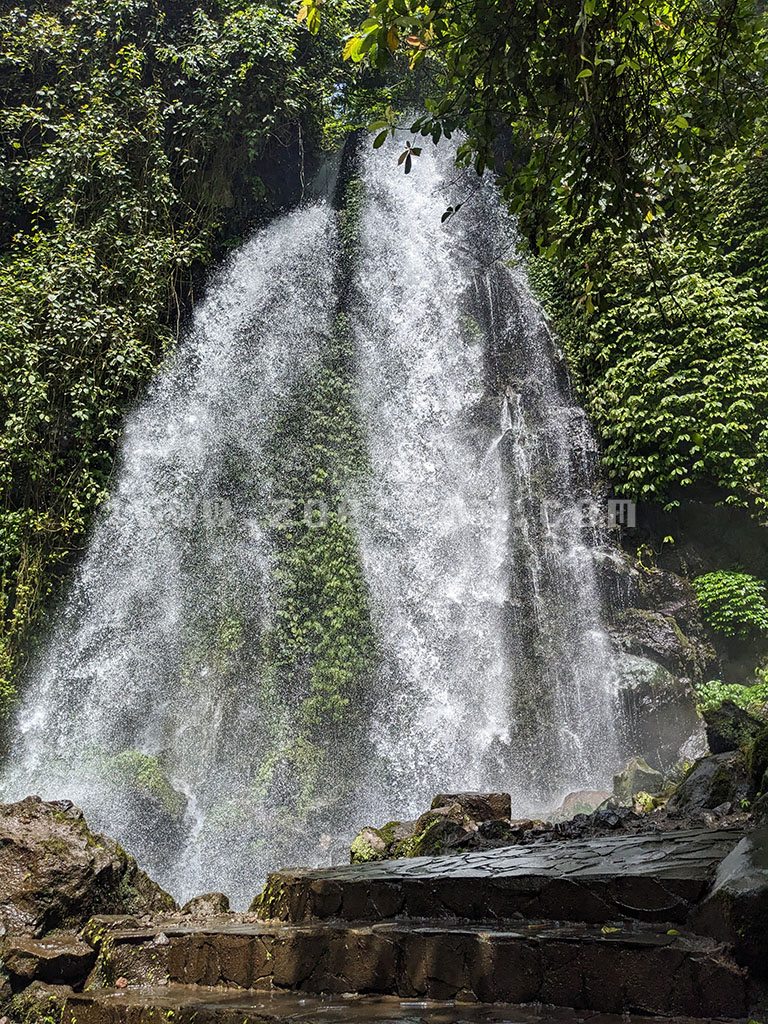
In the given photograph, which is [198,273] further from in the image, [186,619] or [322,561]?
[186,619]

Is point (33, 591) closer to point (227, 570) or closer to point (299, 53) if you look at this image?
point (227, 570)

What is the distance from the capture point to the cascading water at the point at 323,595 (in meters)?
10.0

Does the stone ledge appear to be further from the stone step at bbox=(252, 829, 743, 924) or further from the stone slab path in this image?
the stone step at bbox=(252, 829, 743, 924)

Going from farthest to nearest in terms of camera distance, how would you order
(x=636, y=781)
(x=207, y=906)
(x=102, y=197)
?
(x=102, y=197) → (x=636, y=781) → (x=207, y=906)

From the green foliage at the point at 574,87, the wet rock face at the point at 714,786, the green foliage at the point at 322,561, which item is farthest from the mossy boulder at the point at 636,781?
the green foliage at the point at 574,87

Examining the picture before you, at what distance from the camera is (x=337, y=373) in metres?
13.9

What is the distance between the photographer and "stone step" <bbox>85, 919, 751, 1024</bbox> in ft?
7.58

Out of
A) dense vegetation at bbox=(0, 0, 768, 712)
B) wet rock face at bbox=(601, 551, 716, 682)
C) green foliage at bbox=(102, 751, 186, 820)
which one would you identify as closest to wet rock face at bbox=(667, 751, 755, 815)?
dense vegetation at bbox=(0, 0, 768, 712)

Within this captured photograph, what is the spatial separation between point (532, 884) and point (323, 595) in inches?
355

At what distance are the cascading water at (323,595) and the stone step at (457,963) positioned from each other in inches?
204

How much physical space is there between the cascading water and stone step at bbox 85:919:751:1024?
517 centimetres

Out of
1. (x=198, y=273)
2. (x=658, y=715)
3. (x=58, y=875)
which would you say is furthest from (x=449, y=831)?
(x=198, y=273)

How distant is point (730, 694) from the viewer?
9891 millimetres

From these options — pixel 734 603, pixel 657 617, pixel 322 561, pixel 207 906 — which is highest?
pixel 734 603
